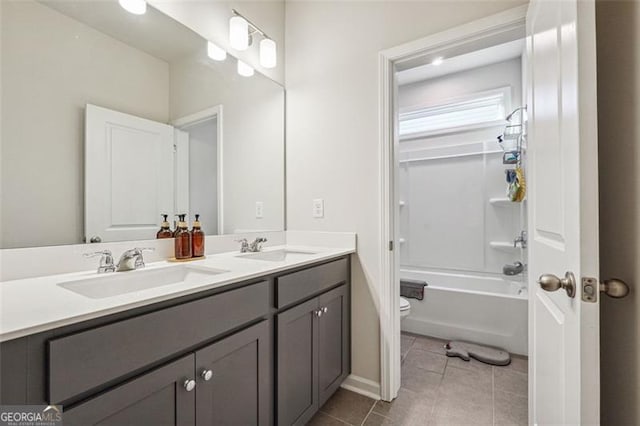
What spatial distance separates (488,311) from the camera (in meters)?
2.25

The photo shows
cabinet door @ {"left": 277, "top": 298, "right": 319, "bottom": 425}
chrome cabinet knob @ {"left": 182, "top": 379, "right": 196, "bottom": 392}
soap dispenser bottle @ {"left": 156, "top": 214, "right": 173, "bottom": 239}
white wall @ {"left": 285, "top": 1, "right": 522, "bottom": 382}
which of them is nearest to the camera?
chrome cabinet knob @ {"left": 182, "top": 379, "right": 196, "bottom": 392}

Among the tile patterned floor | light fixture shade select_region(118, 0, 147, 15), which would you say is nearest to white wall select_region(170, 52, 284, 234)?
light fixture shade select_region(118, 0, 147, 15)

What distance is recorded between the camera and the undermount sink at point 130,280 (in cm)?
98

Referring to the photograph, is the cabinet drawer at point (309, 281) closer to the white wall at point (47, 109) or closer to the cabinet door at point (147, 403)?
the cabinet door at point (147, 403)

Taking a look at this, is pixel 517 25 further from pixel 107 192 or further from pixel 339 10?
pixel 107 192

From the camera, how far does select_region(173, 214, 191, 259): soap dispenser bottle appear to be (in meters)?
1.38

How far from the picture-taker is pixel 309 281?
4.56ft

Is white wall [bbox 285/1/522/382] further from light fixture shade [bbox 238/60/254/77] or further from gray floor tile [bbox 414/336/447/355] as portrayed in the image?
gray floor tile [bbox 414/336/447/355]

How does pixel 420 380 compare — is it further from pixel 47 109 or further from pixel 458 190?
pixel 47 109

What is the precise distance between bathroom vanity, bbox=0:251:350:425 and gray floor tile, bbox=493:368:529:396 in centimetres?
110

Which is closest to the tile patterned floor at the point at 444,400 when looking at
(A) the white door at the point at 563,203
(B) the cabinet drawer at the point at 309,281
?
(A) the white door at the point at 563,203

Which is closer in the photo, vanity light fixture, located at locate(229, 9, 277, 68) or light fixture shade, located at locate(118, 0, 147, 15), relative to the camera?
light fixture shade, located at locate(118, 0, 147, 15)

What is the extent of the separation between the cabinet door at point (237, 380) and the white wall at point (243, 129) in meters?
0.80

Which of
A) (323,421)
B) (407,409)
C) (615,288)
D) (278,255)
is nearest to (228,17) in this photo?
(278,255)
